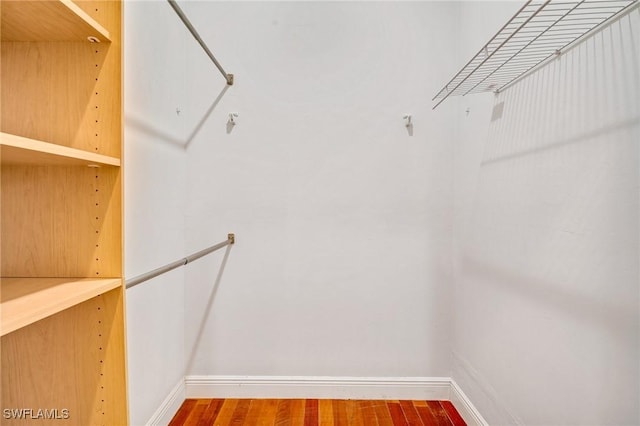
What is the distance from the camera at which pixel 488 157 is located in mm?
1508

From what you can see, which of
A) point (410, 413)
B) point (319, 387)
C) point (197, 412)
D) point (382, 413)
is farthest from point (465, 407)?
point (197, 412)

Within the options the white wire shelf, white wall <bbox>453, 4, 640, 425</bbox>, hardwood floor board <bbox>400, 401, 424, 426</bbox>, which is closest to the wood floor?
hardwood floor board <bbox>400, 401, 424, 426</bbox>

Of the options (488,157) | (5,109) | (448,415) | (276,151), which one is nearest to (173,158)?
(276,151)

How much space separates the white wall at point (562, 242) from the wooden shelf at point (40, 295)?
1.23m

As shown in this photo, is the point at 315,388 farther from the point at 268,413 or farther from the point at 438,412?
the point at 438,412

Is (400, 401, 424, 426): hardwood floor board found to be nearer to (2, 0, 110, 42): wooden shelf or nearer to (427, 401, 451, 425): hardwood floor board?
(427, 401, 451, 425): hardwood floor board

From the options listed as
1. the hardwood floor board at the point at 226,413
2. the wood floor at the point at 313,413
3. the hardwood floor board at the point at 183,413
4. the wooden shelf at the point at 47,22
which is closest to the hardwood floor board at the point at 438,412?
the wood floor at the point at 313,413

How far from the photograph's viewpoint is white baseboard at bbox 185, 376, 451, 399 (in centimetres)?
188

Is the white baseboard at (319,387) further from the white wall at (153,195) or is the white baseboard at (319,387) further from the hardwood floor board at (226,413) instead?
the white wall at (153,195)

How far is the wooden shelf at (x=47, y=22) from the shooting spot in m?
0.70

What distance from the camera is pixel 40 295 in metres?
0.72

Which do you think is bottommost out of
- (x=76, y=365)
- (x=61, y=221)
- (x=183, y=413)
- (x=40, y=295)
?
(x=183, y=413)

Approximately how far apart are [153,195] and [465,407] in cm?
178

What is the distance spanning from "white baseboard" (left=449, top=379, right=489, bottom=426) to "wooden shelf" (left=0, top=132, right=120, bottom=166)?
68.4 inches
